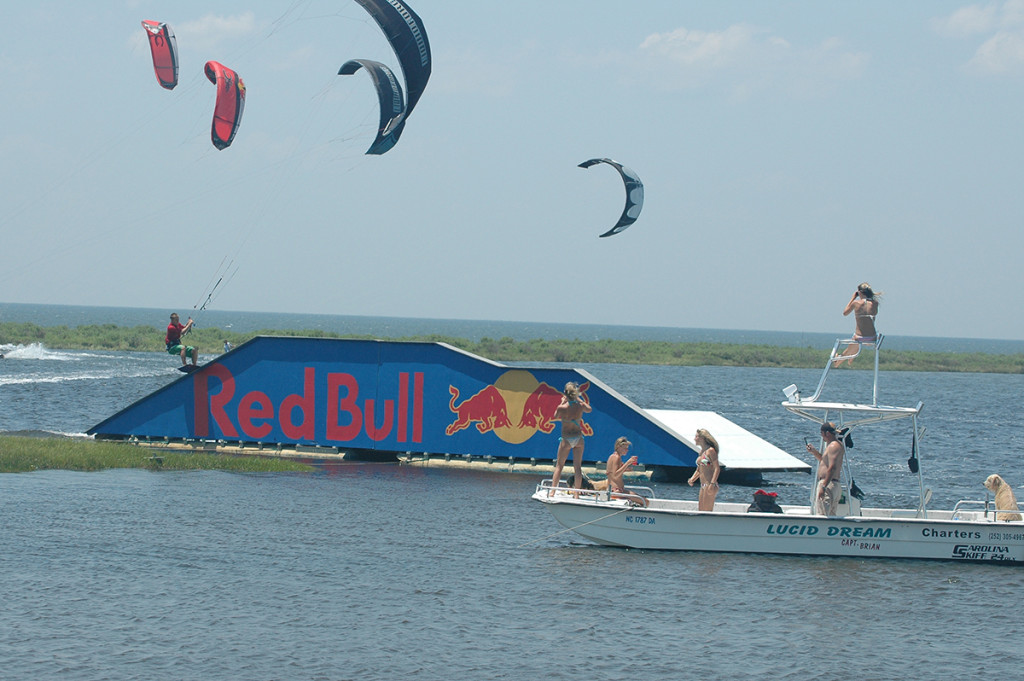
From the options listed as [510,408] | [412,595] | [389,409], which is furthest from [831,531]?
[389,409]

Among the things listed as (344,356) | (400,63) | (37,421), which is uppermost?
(400,63)

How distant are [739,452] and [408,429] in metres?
10.5

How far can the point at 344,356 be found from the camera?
1293 inches

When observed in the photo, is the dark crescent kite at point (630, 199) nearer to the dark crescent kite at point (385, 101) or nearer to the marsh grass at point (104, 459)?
the dark crescent kite at point (385, 101)

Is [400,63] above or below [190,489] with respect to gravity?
above

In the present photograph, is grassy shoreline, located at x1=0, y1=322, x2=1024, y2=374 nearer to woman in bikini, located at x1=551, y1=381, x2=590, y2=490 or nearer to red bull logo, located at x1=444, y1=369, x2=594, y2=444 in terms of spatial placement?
red bull logo, located at x1=444, y1=369, x2=594, y2=444

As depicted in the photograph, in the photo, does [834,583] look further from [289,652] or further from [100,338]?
[100,338]

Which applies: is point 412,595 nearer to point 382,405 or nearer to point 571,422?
point 571,422

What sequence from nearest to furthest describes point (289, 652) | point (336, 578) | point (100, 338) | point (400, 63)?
1. point (289, 652)
2. point (336, 578)
3. point (400, 63)
4. point (100, 338)

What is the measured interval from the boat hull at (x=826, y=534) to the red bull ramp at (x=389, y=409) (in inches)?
396

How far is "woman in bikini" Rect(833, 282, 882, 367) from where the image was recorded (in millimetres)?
19453

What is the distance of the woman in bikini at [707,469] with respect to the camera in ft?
65.6

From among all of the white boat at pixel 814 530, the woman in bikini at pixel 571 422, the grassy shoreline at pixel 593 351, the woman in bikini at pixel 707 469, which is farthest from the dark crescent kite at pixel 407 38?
the grassy shoreline at pixel 593 351

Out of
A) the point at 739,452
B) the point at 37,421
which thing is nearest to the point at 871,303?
the point at 739,452
